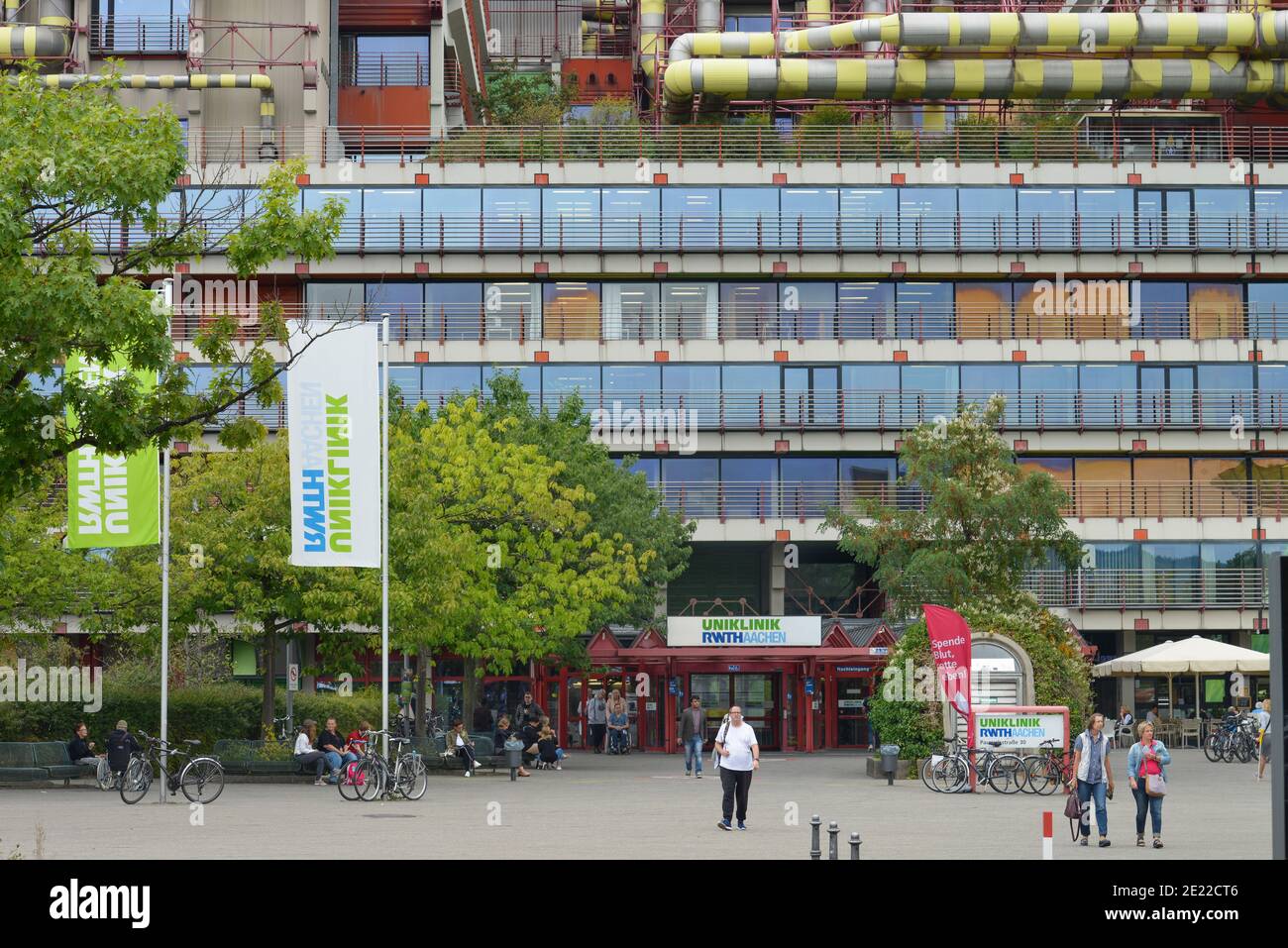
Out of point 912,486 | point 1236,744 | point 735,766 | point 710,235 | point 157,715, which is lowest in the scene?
point 1236,744

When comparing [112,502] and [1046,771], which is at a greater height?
[112,502]

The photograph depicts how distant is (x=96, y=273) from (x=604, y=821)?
11.6 m

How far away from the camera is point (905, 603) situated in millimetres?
42688

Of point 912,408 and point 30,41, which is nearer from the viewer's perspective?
point 30,41

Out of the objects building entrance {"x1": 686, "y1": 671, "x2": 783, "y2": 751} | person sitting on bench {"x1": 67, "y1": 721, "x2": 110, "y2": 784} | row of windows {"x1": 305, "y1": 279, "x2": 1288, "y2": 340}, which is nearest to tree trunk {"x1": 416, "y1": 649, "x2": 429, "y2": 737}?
person sitting on bench {"x1": 67, "y1": 721, "x2": 110, "y2": 784}

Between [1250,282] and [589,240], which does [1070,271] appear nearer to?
[1250,282]

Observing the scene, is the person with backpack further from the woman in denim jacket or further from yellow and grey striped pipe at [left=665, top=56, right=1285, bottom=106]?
yellow and grey striped pipe at [left=665, top=56, right=1285, bottom=106]

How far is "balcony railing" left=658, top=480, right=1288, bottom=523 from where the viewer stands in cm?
5850

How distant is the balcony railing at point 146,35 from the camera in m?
60.1

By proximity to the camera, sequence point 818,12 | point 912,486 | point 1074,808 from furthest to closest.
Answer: point 818,12
point 912,486
point 1074,808

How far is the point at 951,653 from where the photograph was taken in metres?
33.0

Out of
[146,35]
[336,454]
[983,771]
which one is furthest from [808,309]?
[336,454]

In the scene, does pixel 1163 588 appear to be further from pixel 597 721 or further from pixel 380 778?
pixel 380 778
